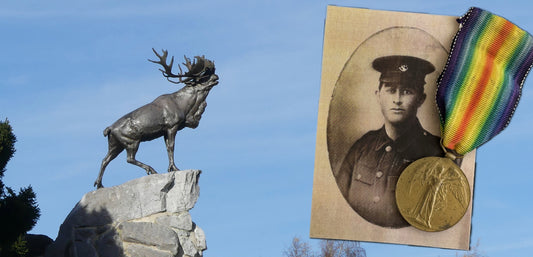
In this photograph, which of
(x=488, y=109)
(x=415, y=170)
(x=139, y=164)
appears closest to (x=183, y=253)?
(x=139, y=164)

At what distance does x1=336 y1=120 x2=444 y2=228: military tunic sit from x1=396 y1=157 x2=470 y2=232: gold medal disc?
0.17 meters

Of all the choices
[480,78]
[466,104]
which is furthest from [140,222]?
[480,78]

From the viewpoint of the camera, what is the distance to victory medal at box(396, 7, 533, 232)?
20547 millimetres

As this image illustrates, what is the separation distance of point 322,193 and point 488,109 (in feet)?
11.3

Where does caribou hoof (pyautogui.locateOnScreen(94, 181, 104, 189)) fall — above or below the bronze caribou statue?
below

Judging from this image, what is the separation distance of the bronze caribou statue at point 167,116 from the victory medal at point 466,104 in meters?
4.05

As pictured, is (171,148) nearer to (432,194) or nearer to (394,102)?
(394,102)

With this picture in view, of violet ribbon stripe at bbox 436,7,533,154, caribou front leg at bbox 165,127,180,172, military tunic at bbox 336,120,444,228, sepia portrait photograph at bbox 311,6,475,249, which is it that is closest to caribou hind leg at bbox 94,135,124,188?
caribou front leg at bbox 165,127,180,172

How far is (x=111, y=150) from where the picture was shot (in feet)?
64.3

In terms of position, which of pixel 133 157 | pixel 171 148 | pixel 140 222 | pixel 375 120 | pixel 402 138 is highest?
pixel 375 120

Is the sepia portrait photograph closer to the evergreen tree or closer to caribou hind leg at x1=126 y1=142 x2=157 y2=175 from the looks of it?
caribou hind leg at x1=126 y1=142 x2=157 y2=175

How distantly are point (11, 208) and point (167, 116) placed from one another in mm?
3260

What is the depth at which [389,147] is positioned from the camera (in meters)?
20.8

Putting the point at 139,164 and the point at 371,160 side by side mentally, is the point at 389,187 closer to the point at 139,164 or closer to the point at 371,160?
the point at 371,160
